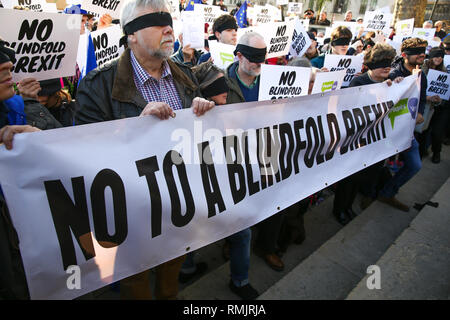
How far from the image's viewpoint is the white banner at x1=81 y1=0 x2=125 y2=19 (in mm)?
4062

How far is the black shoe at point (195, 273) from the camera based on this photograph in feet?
9.35

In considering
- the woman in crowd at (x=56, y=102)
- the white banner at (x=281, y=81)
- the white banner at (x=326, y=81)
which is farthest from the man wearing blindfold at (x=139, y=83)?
the white banner at (x=326, y=81)

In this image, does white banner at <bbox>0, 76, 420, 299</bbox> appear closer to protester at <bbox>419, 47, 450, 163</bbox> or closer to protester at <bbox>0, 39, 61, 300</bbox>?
protester at <bbox>0, 39, 61, 300</bbox>

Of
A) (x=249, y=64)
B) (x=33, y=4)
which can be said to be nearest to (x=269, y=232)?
(x=249, y=64)

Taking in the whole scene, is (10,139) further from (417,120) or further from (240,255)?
(417,120)

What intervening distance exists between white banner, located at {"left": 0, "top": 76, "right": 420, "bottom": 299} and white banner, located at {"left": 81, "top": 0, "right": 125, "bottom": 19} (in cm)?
317

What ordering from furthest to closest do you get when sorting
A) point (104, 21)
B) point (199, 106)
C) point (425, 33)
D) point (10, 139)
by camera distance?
1. point (425, 33)
2. point (104, 21)
3. point (199, 106)
4. point (10, 139)

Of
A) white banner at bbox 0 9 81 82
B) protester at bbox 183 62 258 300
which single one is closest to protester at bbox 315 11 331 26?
protester at bbox 183 62 258 300

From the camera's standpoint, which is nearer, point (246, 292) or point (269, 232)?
point (246, 292)

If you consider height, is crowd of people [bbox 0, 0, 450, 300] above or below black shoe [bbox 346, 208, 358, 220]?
above

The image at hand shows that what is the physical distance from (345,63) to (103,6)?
11.6ft

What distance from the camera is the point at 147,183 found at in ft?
5.64

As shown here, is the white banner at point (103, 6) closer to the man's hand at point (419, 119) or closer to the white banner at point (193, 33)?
the white banner at point (193, 33)
